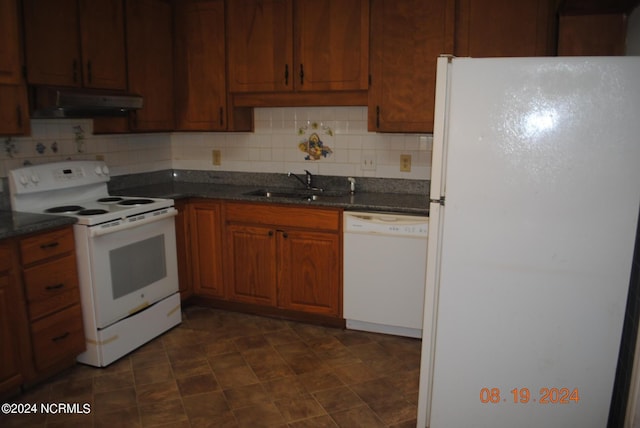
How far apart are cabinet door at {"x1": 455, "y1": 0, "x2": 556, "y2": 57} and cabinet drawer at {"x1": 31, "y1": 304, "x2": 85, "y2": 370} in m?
2.74

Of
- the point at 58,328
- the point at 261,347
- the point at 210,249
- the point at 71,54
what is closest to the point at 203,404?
the point at 261,347

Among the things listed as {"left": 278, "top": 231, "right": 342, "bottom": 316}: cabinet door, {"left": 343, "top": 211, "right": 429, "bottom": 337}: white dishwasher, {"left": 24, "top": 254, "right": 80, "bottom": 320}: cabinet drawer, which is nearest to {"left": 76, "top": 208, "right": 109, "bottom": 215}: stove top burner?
{"left": 24, "top": 254, "right": 80, "bottom": 320}: cabinet drawer

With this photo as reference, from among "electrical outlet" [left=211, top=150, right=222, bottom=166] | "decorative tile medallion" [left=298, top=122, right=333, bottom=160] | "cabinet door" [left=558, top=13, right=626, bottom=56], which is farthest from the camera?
"electrical outlet" [left=211, top=150, right=222, bottom=166]

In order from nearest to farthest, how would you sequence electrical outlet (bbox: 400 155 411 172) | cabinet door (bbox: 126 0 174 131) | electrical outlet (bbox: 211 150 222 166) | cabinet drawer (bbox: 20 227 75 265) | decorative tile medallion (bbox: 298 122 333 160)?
cabinet drawer (bbox: 20 227 75 265) < cabinet door (bbox: 126 0 174 131) < electrical outlet (bbox: 400 155 411 172) < decorative tile medallion (bbox: 298 122 333 160) < electrical outlet (bbox: 211 150 222 166)

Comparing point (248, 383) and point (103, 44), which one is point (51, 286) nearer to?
point (248, 383)

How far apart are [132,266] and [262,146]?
144 centimetres

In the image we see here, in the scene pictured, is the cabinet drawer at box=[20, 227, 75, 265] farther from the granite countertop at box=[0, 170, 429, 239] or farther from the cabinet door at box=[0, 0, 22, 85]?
the cabinet door at box=[0, 0, 22, 85]

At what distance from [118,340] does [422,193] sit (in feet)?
7.23

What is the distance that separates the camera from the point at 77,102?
2.74 m

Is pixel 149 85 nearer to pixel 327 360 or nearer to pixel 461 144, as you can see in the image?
pixel 327 360

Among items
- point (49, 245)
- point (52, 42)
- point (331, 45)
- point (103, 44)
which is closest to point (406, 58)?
point (331, 45)

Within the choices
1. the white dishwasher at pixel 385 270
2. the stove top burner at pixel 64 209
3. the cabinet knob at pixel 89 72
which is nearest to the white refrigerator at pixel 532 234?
the white dishwasher at pixel 385 270

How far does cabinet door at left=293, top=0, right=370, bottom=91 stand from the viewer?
3203mm

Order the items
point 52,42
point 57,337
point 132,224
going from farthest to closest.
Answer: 1. point 132,224
2. point 52,42
3. point 57,337
